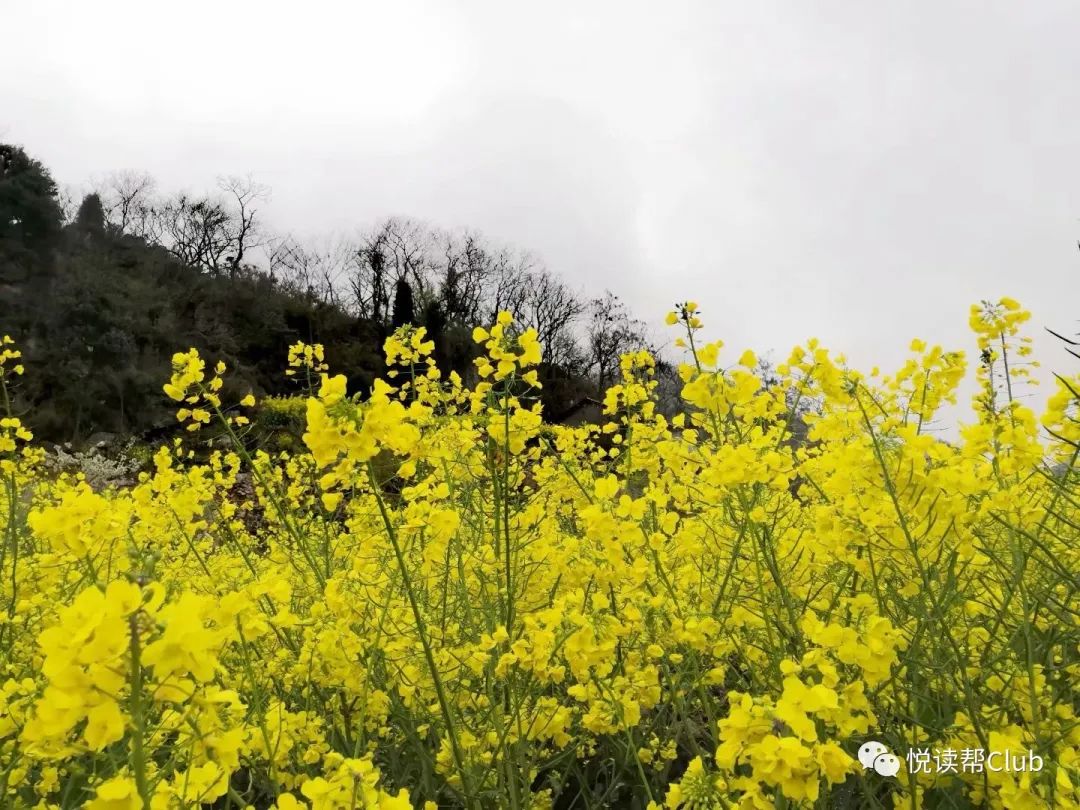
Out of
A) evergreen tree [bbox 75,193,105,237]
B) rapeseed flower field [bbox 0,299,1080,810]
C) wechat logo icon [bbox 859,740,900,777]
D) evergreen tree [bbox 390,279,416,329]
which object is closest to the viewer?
rapeseed flower field [bbox 0,299,1080,810]

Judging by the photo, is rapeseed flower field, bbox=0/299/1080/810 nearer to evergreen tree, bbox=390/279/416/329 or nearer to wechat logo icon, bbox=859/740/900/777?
wechat logo icon, bbox=859/740/900/777

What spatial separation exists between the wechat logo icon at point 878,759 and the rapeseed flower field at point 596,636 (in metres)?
0.04

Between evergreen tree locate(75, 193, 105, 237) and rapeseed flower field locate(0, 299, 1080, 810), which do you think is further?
evergreen tree locate(75, 193, 105, 237)

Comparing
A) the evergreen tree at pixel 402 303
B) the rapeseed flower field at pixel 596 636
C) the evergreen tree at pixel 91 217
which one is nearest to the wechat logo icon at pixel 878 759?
the rapeseed flower field at pixel 596 636

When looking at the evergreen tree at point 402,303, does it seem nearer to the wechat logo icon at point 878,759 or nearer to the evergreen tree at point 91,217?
the evergreen tree at point 91,217

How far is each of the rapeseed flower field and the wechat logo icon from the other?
4 centimetres

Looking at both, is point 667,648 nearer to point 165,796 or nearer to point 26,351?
point 165,796

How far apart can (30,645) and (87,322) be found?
20008 millimetres

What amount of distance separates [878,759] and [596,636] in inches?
33.3

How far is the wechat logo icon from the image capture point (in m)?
1.93

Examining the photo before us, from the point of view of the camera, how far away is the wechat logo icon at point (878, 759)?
193 cm

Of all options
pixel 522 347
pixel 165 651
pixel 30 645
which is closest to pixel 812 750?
pixel 165 651

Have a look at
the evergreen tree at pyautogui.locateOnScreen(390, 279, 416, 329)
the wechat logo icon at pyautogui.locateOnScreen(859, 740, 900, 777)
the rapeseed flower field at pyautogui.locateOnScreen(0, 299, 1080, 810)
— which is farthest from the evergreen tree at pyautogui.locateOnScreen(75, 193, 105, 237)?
the wechat logo icon at pyautogui.locateOnScreen(859, 740, 900, 777)

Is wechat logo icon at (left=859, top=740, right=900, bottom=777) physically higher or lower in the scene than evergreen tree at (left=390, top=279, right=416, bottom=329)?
lower
